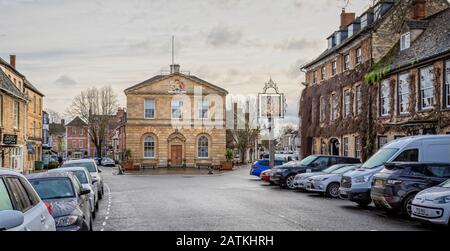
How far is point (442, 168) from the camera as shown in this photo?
15.5 m

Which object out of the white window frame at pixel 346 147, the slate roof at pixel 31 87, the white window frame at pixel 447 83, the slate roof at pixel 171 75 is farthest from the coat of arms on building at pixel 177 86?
the white window frame at pixel 447 83

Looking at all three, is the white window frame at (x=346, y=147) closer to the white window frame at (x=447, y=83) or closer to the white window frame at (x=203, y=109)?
the white window frame at (x=447, y=83)

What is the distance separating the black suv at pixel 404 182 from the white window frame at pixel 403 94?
599 inches

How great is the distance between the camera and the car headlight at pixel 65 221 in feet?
31.3

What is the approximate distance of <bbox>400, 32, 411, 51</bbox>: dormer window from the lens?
3236 centimetres

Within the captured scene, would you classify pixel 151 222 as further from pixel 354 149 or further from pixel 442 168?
pixel 354 149

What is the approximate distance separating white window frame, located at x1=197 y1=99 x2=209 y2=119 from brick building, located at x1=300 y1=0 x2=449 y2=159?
23179mm

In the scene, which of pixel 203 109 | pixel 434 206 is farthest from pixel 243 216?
pixel 203 109

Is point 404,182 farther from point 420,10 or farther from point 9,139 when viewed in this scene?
point 9,139

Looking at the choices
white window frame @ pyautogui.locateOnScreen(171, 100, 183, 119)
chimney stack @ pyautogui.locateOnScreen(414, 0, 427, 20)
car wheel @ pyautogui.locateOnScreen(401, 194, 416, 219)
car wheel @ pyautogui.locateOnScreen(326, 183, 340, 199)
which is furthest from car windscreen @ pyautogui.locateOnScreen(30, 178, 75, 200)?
white window frame @ pyautogui.locateOnScreen(171, 100, 183, 119)

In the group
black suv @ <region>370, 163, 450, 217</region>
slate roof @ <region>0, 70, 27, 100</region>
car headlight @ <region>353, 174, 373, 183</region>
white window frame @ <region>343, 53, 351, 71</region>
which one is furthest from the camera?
white window frame @ <region>343, 53, 351, 71</region>

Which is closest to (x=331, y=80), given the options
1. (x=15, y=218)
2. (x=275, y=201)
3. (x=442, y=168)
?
(x=275, y=201)

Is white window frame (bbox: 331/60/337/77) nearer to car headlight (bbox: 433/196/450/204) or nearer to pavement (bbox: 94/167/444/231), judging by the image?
pavement (bbox: 94/167/444/231)

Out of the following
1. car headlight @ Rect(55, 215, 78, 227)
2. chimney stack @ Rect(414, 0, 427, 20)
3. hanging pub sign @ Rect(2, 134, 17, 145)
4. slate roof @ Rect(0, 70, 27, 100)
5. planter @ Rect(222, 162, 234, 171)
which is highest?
chimney stack @ Rect(414, 0, 427, 20)
